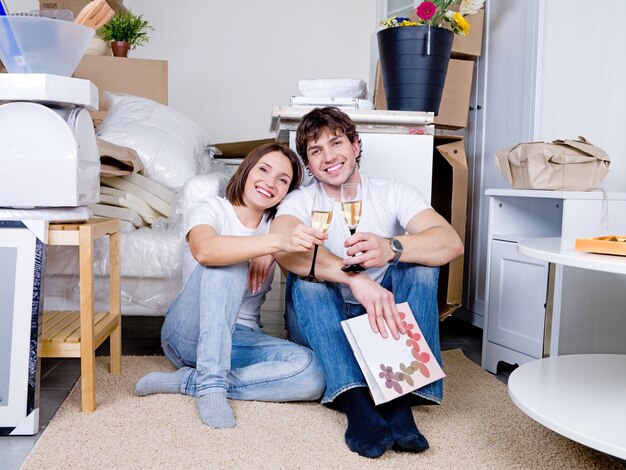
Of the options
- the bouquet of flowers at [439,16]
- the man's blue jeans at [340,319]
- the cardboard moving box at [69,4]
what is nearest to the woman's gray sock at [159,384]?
the man's blue jeans at [340,319]

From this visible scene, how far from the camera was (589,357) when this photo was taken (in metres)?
1.56

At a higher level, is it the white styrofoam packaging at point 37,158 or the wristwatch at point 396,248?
the white styrofoam packaging at point 37,158

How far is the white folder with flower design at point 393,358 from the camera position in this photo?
1452 millimetres

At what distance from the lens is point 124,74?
3240 millimetres

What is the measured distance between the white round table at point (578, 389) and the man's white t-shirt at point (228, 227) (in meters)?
0.75

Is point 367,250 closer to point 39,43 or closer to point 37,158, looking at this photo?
point 37,158

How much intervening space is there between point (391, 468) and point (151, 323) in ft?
5.53

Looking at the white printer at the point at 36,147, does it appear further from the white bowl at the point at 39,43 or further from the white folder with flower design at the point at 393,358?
the white folder with flower design at the point at 393,358

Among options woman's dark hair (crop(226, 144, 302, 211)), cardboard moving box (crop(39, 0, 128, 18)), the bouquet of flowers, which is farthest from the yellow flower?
cardboard moving box (crop(39, 0, 128, 18))

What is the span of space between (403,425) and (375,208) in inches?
23.6

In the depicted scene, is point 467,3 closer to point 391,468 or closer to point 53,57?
point 53,57

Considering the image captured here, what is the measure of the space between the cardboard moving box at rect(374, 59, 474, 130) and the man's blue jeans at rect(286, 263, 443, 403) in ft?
3.96

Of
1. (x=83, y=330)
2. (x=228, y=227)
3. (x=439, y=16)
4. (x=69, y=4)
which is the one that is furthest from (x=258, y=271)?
(x=69, y=4)

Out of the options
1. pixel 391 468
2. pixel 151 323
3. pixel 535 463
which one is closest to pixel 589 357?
pixel 535 463
